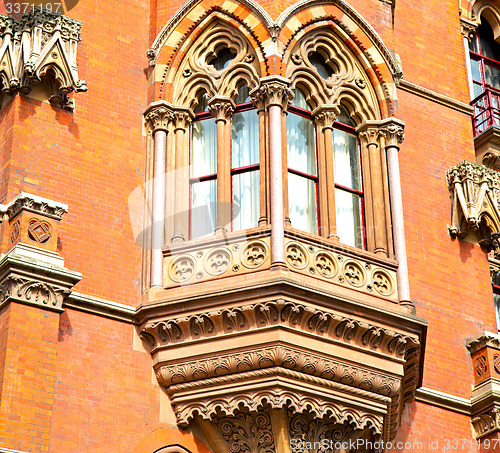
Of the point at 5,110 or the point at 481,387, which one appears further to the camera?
the point at 481,387

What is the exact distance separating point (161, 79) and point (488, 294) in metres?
6.49

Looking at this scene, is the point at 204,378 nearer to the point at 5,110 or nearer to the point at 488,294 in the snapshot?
the point at 5,110

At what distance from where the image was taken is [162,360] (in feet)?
48.3

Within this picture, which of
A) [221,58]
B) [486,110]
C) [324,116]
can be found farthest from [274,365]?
[486,110]

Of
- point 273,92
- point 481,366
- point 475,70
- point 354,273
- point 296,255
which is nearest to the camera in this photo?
point 296,255

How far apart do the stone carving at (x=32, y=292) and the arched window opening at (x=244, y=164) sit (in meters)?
2.95

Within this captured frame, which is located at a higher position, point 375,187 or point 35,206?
point 375,187

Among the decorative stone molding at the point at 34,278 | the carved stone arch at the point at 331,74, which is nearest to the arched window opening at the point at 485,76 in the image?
the carved stone arch at the point at 331,74

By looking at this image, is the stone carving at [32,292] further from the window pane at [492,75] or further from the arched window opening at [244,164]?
the window pane at [492,75]

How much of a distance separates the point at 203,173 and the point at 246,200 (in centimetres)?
89

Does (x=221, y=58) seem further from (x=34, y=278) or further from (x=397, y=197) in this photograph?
(x=34, y=278)

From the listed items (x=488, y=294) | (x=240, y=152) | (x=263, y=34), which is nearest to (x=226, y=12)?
(x=263, y=34)

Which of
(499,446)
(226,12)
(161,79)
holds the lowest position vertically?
(499,446)

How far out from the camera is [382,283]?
51.4 ft
